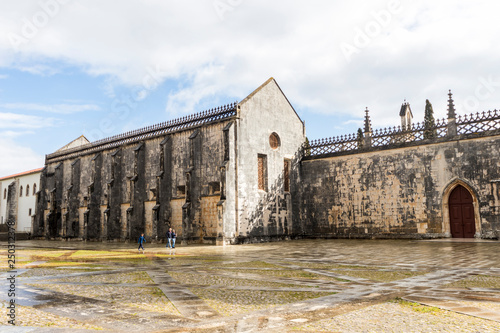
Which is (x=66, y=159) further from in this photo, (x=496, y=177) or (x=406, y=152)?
(x=496, y=177)

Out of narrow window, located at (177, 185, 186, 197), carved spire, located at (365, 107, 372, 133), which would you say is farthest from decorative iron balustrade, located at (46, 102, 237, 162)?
carved spire, located at (365, 107, 372, 133)

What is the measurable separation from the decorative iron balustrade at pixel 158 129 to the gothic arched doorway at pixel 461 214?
48.7ft

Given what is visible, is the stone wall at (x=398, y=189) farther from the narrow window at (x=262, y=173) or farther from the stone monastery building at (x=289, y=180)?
the narrow window at (x=262, y=173)

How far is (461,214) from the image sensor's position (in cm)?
2367

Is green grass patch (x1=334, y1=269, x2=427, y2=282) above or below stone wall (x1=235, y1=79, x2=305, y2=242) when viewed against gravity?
below

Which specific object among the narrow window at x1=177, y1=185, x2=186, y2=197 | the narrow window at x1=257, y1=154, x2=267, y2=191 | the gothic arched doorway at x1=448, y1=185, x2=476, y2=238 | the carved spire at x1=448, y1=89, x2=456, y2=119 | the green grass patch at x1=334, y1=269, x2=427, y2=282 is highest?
the carved spire at x1=448, y1=89, x2=456, y2=119

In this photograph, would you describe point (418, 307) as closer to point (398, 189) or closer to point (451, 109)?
point (398, 189)

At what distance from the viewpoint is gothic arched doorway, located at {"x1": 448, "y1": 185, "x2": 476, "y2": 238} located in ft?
76.8

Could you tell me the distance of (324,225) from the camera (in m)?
29.2

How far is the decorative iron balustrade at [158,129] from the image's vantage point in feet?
91.3

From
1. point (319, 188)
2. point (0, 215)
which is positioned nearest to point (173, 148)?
point (319, 188)

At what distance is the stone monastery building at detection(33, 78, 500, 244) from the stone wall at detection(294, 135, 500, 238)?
64 millimetres

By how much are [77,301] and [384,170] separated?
75.1ft

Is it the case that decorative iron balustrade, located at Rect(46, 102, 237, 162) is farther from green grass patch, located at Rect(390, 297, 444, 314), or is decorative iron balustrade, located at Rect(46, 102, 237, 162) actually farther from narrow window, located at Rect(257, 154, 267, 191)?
green grass patch, located at Rect(390, 297, 444, 314)
